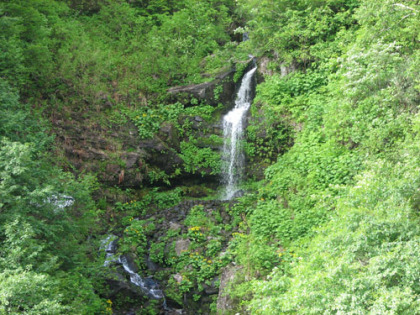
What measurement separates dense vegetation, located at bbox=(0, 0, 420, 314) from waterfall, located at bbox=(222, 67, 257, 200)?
575mm

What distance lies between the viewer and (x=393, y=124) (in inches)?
332

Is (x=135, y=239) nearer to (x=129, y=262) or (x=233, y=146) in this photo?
(x=129, y=262)

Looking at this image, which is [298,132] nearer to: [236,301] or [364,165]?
[364,165]

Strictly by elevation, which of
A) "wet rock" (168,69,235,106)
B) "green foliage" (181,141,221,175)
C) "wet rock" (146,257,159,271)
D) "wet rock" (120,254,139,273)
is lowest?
"wet rock" (146,257,159,271)

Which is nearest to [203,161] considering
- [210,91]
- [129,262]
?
[210,91]

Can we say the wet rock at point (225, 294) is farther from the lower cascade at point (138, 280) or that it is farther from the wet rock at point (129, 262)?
the wet rock at point (129, 262)

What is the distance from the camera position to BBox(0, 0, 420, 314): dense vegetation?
6289 millimetres

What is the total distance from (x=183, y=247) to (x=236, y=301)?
13.3ft

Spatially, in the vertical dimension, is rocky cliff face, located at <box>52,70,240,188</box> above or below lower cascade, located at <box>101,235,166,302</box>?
above

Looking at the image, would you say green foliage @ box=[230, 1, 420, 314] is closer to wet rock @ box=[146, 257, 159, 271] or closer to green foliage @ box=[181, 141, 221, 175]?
green foliage @ box=[181, 141, 221, 175]

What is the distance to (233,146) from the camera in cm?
1681

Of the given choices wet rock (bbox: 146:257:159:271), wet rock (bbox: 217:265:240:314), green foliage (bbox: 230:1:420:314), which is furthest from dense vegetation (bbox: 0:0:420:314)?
wet rock (bbox: 217:265:240:314)

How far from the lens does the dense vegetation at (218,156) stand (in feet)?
20.6

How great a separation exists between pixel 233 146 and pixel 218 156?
82 cm
